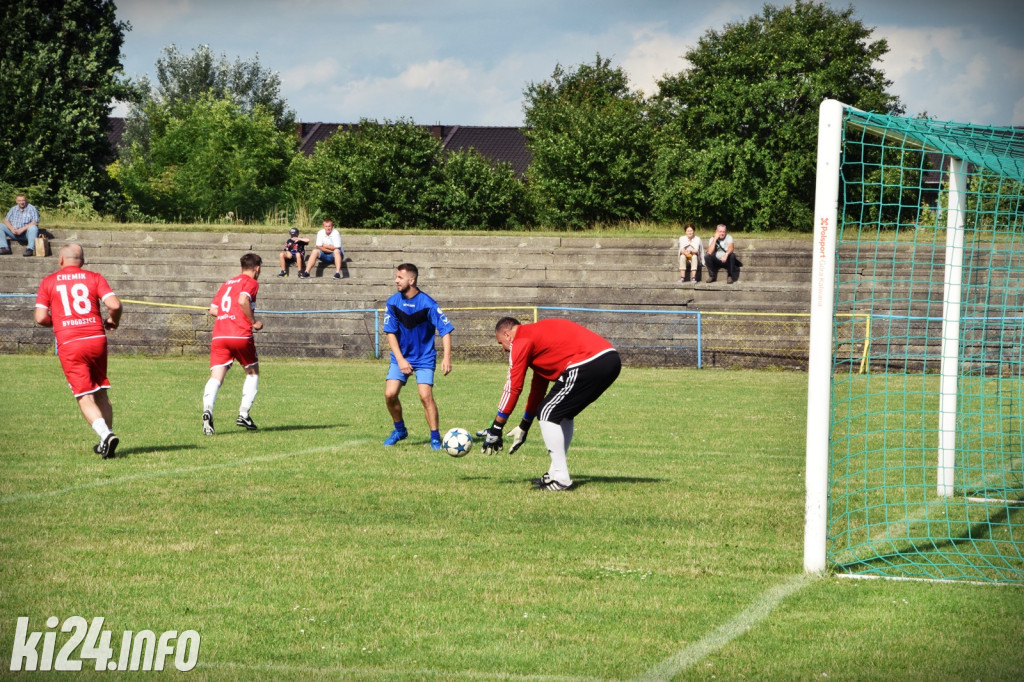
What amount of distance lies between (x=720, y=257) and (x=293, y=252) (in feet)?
37.0

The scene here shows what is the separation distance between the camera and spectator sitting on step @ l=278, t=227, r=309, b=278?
28.6 m

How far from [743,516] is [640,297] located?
18.8 meters

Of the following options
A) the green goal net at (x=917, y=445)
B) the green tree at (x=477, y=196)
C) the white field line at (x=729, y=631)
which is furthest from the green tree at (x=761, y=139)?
the white field line at (x=729, y=631)

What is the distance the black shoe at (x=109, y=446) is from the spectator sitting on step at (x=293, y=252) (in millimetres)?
18207

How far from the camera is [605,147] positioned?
35.6m

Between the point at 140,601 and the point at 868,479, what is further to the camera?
the point at 868,479

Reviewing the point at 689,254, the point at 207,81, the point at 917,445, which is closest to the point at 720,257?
the point at 689,254

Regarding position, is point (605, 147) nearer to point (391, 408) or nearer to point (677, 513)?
point (391, 408)

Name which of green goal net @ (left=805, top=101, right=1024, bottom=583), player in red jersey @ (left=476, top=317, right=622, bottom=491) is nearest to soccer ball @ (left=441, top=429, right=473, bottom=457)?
player in red jersey @ (left=476, top=317, right=622, bottom=491)

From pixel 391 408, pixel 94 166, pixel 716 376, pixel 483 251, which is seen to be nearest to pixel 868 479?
pixel 391 408

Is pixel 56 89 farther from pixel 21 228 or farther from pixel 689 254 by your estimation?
pixel 689 254

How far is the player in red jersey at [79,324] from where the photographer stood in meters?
10.5

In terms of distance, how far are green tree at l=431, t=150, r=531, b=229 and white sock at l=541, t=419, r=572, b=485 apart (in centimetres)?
2649

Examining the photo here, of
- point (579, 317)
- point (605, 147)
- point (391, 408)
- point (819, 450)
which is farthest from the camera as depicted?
point (605, 147)
